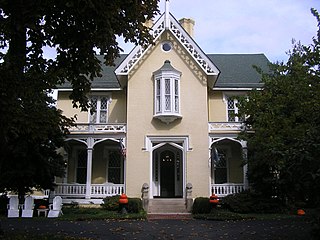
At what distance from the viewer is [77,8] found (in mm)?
9594

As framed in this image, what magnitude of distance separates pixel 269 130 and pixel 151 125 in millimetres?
8700

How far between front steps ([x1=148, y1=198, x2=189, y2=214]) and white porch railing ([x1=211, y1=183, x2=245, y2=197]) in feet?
7.55

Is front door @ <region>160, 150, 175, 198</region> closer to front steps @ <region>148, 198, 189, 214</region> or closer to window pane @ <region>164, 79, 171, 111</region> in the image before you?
front steps @ <region>148, 198, 189, 214</region>

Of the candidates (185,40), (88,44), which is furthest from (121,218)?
(185,40)

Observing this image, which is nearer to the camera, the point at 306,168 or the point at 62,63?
A: the point at 306,168

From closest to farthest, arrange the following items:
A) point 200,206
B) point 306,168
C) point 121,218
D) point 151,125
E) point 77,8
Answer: point 306,168
point 77,8
point 121,218
point 200,206
point 151,125

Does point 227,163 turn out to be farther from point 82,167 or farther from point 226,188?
point 82,167

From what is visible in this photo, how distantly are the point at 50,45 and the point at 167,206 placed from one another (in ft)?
40.7

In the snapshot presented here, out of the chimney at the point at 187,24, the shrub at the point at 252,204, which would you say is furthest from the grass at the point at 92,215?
the chimney at the point at 187,24

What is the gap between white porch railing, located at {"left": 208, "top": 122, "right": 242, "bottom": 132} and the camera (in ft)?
74.1

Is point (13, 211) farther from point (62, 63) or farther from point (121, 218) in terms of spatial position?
point (62, 63)

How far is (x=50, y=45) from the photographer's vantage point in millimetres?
11438

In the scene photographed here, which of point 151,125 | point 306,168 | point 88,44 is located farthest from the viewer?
point 151,125

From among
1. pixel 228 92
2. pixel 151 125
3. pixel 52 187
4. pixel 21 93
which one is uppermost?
pixel 228 92
